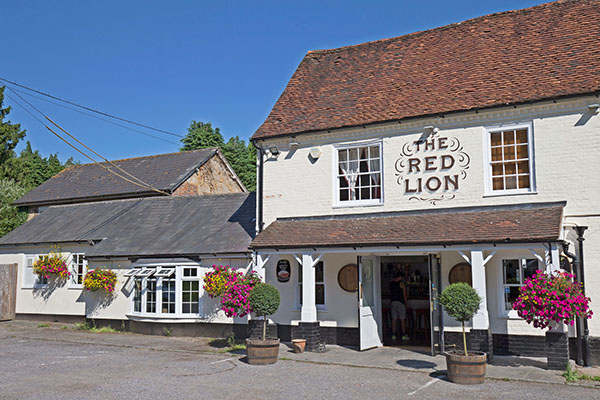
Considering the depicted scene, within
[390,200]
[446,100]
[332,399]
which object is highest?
[446,100]

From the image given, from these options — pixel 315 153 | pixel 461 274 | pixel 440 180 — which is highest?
pixel 315 153

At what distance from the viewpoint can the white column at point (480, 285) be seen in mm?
11297

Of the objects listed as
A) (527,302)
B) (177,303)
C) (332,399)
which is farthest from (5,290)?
(527,302)

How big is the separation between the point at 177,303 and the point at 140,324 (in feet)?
5.87

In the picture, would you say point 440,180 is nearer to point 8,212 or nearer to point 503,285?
point 503,285

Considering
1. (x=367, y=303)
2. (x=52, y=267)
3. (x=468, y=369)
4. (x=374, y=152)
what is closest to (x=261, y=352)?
(x=367, y=303)

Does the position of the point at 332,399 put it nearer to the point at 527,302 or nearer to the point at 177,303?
the point at 527,302

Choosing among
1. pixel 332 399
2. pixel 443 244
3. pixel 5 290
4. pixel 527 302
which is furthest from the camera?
pixel 5 290

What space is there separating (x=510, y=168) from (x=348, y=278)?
188 inches

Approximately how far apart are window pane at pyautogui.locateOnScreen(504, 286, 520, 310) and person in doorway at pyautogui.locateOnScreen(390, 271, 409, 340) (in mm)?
2986

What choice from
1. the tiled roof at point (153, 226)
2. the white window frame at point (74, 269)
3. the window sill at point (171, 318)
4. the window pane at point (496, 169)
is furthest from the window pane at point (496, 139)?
the white window frame at point (74, 269)

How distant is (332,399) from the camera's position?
854 centimetres

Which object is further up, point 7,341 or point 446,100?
point 446,100

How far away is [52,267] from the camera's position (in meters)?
20.1
